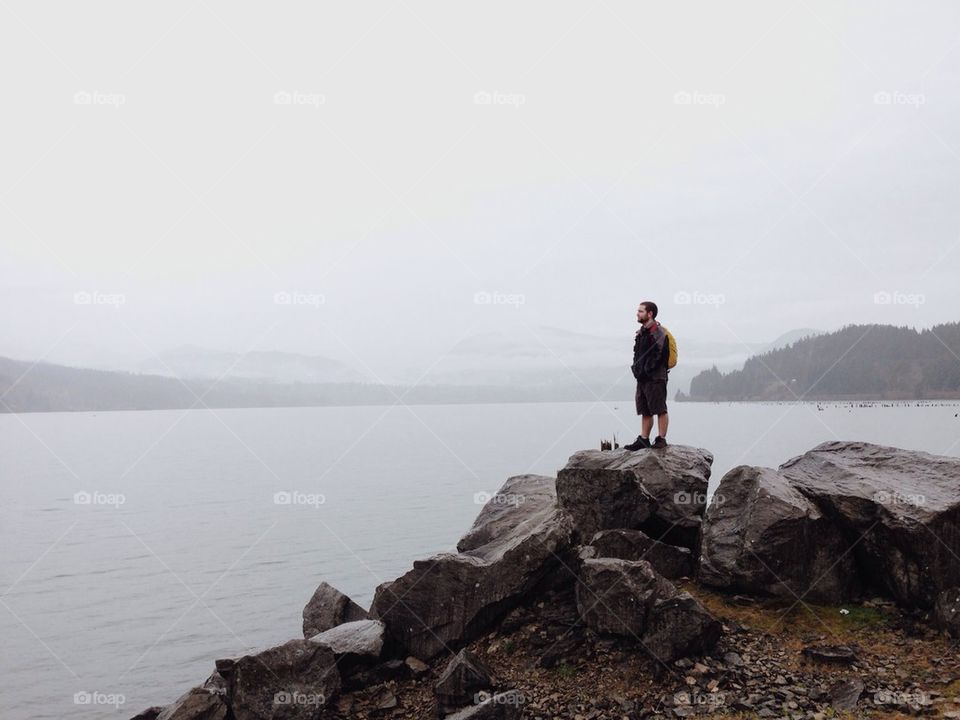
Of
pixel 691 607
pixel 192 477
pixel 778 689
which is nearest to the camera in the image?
pixel 778 689

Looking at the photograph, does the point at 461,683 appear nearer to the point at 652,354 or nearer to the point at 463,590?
the point at 463,590

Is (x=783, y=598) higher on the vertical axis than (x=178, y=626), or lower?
higher

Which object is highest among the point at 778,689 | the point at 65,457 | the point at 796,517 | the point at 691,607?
the point at 796,517

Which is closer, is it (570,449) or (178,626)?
(178,626)

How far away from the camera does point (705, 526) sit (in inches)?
605

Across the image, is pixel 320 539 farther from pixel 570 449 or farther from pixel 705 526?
pixel 570 449

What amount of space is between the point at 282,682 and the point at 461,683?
11.0ft

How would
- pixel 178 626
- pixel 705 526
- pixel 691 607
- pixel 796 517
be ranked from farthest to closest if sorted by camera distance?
pixel 178 626, pixel 705 526, pixel 796 517, pixel 691 607

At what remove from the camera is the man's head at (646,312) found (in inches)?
696

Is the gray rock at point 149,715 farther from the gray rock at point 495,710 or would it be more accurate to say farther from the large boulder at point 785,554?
the large boulder at point 785,554

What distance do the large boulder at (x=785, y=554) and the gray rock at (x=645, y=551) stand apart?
1.22 metres

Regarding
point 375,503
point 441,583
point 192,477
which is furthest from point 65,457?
point 441,583

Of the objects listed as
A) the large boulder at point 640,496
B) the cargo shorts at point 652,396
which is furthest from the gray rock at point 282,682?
the cargo shorts at point 652,396

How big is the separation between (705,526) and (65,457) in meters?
145
